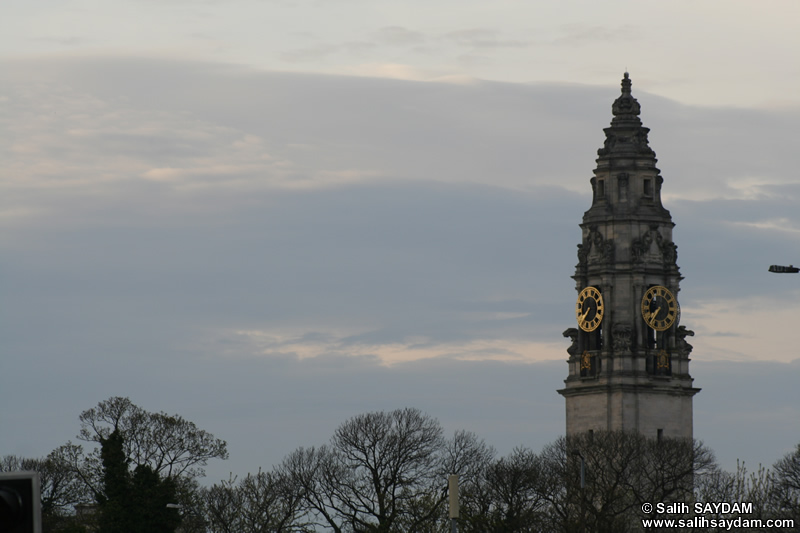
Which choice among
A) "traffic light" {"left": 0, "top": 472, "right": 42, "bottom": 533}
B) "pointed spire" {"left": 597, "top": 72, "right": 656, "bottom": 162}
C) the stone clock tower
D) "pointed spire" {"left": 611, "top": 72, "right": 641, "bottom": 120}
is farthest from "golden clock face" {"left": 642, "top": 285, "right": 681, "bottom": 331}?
"traffic light" {"left": 0, "top": 472, "right": 42, "bottom": 533}

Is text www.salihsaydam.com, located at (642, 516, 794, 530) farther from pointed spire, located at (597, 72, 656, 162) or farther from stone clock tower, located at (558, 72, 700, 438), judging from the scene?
pointed spire, located at (597, 72, 656, 162)

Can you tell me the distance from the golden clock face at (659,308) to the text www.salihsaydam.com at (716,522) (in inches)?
1322

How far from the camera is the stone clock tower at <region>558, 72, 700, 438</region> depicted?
143625 millimetres

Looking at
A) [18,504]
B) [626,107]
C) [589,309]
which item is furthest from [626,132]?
[18,504]

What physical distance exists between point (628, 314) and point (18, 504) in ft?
419

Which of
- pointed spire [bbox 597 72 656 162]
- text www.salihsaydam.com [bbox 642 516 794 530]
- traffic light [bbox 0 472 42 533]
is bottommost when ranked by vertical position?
traffic light [bbox 0 472 42 533]

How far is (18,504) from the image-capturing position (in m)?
18.2

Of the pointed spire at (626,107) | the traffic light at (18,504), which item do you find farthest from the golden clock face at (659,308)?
the traffic light at (18,504)

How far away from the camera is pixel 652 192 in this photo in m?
146

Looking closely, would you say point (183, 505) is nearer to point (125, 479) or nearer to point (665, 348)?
point (125, 479)

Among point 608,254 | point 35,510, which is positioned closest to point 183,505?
point 608,254

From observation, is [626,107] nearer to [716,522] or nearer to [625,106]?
[625,106]

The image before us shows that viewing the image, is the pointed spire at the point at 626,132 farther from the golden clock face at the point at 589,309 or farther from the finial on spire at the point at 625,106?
the golden clock face at the point at 589,309

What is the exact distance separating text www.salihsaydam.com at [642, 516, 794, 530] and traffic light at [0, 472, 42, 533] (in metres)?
80.0
